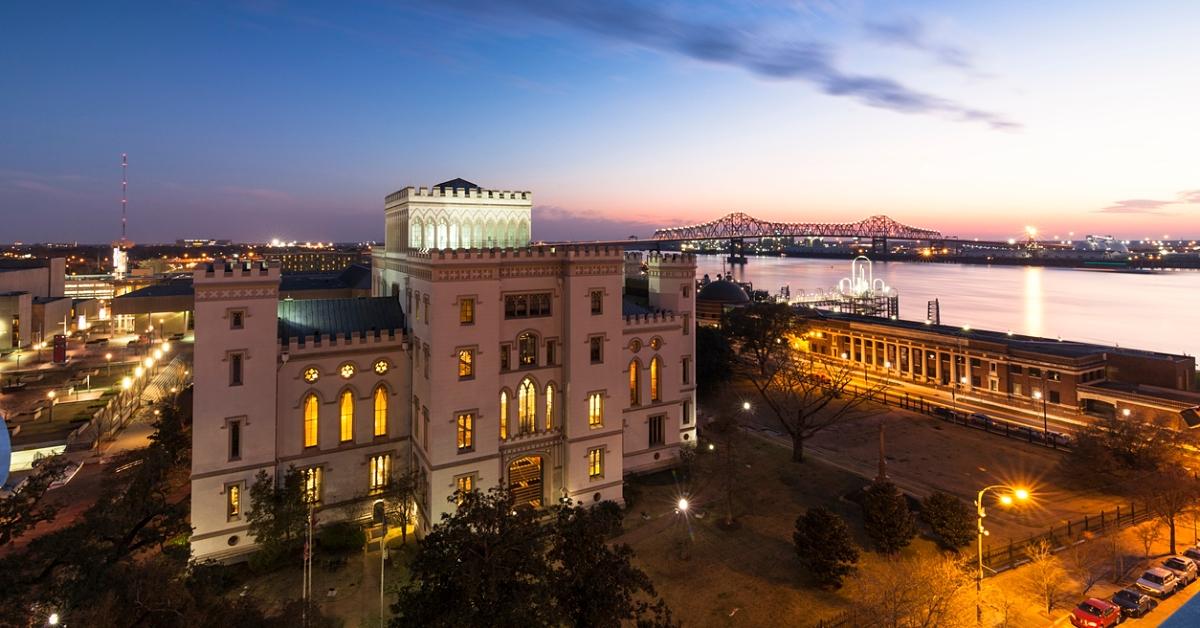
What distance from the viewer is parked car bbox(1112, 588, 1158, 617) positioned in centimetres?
2239

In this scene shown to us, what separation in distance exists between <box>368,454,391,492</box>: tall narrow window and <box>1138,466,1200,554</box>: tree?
38.1 metres

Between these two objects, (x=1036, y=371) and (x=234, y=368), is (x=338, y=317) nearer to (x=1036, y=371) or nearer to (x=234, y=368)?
(x=234, y=368)

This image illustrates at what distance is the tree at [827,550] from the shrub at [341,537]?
2069cm

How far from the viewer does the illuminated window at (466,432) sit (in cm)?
2855

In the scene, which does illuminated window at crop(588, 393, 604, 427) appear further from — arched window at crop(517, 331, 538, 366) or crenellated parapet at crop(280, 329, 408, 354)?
crenellated parapet at crop(280, 329, 408, 354)

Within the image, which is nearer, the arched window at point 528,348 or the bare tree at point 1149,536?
the bare tree at point 1149,536

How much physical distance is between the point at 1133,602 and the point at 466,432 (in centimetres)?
2885

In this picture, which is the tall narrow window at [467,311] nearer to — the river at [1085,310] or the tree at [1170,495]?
the tree at [1170,495]

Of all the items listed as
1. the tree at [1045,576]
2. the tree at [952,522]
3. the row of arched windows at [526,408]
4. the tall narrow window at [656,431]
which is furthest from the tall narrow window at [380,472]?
the tree at [1045,576]

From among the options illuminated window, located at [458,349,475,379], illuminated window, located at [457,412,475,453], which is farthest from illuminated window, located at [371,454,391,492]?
illuminated window, located at [458,349,475,379]

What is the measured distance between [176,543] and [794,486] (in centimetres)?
3247

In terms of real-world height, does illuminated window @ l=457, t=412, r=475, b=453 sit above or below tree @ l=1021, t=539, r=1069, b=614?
above

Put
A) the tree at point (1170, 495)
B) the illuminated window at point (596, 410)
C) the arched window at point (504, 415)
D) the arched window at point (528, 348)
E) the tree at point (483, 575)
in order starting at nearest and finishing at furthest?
the tree at point (483, 575) → the tree at point (1170, 495) → the arched window at point (504, 415) → the arched window at point (528, 348) → the illuminated window at point (596, 410)

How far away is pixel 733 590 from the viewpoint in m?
24.5
